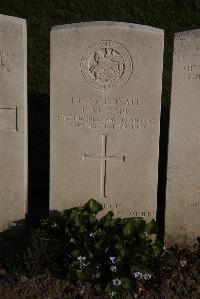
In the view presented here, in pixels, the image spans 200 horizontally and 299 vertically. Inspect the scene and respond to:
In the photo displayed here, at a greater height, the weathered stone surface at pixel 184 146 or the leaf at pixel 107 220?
the weathered stone surface at pixel 184 146

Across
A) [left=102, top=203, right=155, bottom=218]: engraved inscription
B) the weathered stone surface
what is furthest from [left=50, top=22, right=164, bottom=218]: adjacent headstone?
the weathered stone surface

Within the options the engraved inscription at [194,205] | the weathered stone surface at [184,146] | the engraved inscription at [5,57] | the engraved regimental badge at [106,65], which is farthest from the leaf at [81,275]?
the engraved inscription at [5,57]

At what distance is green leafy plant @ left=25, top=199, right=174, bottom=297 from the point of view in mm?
4766

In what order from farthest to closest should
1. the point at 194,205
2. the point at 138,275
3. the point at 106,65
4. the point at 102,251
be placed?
the point at 194,205
the point at 106,65
the point at 102,251
the point at 138,275

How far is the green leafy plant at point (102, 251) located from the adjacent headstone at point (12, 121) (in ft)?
1.45

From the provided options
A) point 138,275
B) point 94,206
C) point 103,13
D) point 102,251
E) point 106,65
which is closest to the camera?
point 138,275

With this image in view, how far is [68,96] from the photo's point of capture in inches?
198

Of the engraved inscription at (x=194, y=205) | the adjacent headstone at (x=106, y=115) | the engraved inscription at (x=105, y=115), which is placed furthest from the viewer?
the engraved inscription at (x=194, y=205)

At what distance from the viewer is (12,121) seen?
16.8ft

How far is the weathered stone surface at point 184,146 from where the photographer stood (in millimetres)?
4926

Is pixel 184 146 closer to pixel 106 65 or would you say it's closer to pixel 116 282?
pixel 106 65

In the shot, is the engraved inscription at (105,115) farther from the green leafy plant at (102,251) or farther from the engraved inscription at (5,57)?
the green leafy plant at (102,251)

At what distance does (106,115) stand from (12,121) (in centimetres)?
87

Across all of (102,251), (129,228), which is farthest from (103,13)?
(102,251)
